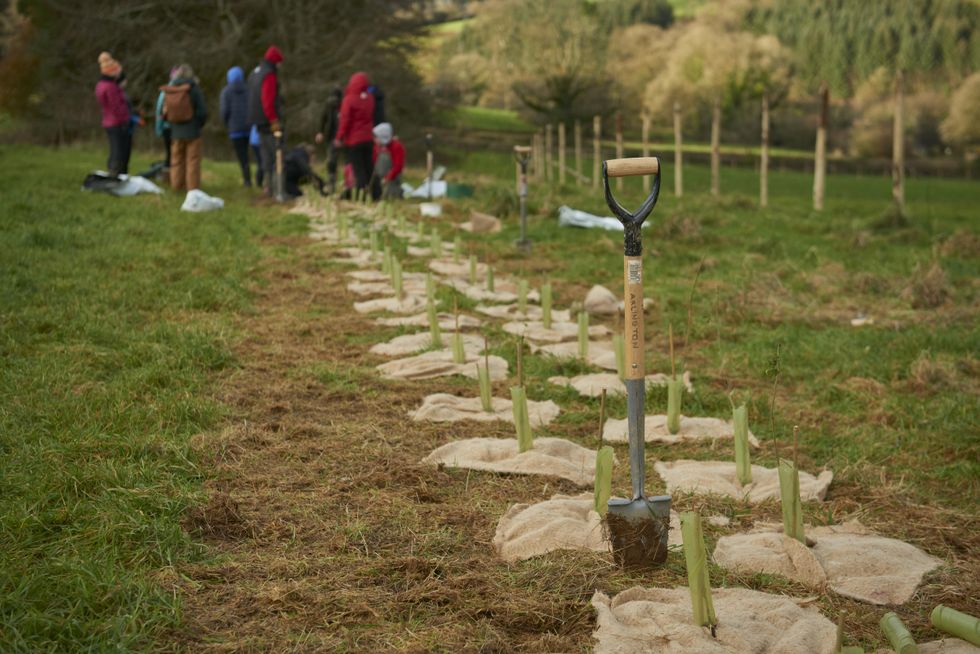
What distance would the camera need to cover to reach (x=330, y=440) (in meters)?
4.60

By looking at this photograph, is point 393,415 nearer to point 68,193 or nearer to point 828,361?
point 828,361

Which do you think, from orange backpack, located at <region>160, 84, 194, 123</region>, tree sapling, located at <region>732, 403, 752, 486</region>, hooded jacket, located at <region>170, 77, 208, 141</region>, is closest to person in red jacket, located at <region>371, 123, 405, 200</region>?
hooded jacket, located at <region>170, 77, 208, 141</region>

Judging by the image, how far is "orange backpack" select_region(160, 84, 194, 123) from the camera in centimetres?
1292

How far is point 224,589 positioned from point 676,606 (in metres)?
1.33

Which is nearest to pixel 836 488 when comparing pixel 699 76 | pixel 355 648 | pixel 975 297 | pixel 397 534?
pixel 397 534

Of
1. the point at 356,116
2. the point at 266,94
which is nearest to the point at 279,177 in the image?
the point at 266,94

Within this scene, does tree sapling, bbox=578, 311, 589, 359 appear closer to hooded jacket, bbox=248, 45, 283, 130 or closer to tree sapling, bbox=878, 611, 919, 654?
tree sapling, bbox=878, 611, 919, 654

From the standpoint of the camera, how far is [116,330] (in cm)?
612

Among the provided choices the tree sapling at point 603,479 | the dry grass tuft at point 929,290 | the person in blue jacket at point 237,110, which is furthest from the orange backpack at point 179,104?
the tree sapling at point 603,479

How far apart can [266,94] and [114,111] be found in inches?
77.3

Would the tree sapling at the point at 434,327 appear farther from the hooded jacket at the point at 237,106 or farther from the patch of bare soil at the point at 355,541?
the hooded jacket at the point at 237,106

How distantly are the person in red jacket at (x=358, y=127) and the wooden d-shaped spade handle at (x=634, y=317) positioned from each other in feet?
33.1

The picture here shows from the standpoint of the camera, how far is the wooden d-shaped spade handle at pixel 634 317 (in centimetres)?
338

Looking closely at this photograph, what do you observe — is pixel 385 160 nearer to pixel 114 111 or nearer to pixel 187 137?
pixel 187 137
